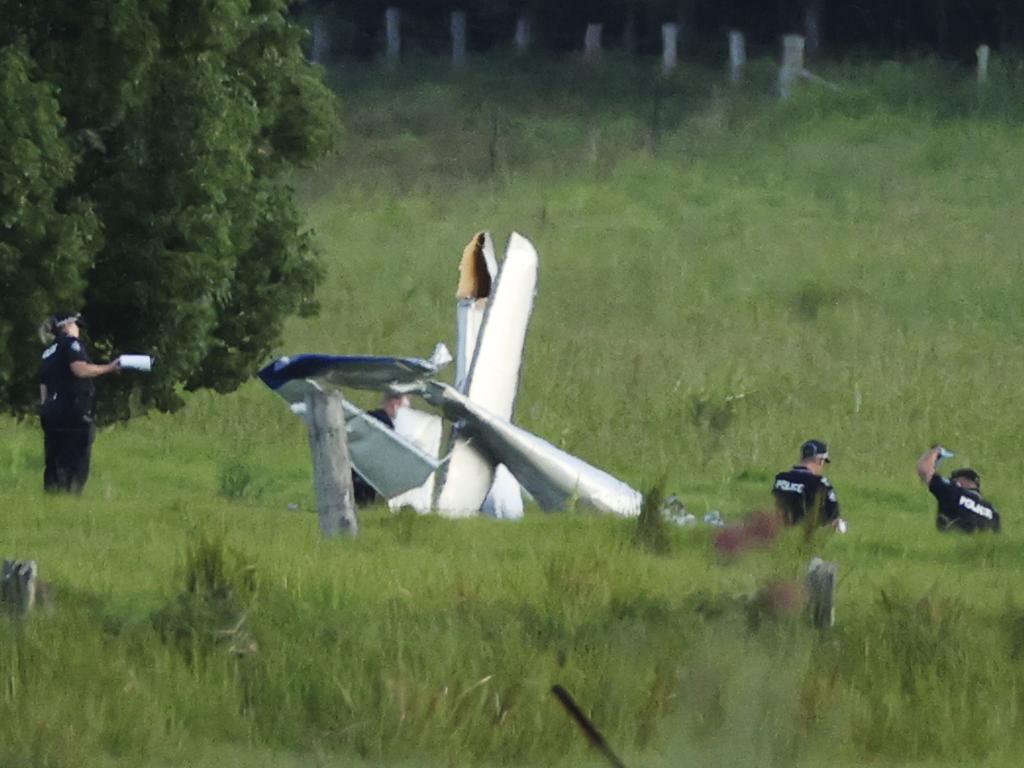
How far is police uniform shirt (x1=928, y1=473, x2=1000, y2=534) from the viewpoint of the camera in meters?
19.3

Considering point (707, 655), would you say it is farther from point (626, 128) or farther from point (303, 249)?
point (626, 128)

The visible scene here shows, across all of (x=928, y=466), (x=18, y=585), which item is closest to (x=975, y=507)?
(x=928, y=466)

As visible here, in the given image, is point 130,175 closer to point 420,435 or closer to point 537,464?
point 420,435

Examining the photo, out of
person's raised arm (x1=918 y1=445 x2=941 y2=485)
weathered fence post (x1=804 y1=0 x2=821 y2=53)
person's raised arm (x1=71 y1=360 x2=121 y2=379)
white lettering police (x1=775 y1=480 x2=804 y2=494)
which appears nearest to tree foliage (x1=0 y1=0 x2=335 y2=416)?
person's raised arm (x1=71 y1=360 x2=121 y2=379)

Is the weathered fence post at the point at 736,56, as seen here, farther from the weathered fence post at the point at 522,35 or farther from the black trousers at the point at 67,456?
the black trousers at the point at 67,456

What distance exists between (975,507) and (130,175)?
833 cm

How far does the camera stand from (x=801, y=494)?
59.6 feet

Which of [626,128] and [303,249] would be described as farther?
[626,128]

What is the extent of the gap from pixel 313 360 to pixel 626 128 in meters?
37.6

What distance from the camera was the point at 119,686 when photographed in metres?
11.3

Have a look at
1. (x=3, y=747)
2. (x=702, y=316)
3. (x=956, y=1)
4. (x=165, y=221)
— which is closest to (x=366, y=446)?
(x=165, y=221)

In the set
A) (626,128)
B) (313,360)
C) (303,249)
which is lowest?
(626,128)

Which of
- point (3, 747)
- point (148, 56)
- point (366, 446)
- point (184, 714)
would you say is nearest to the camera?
point (3, 747)

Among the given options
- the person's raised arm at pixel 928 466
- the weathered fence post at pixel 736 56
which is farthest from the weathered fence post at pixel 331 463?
the weathered fence post at pixel 736 56
